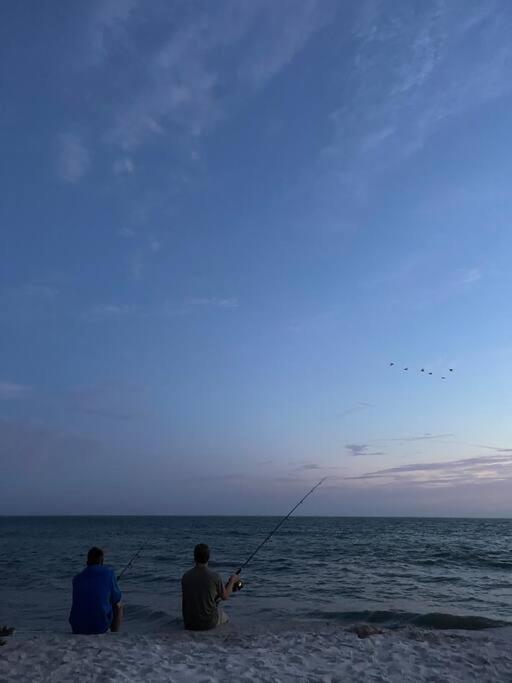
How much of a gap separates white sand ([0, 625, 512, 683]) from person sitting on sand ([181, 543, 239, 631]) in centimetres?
47

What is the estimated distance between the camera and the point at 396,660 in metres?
6.34

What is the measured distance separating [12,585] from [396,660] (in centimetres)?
1415

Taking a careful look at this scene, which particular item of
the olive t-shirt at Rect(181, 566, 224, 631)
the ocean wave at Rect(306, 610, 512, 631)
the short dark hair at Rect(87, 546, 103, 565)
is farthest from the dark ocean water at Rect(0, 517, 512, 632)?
the short dark hair at Rect(87, 546, 103, 565)

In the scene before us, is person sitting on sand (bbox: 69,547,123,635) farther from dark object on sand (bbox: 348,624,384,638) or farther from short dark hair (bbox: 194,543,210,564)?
dark object on sand (bbox: 348,624,384,638)

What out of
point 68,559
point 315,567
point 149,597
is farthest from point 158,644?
point 68,559

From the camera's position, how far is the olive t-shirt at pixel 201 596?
8141 mm

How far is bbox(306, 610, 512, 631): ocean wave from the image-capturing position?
35.4ft

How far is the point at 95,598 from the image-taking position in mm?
7602

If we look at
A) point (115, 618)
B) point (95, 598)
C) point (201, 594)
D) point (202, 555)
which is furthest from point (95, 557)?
point (201, 594)

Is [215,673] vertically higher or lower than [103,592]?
lower

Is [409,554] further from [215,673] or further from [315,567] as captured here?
[215,673]

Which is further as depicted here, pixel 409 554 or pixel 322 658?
pixel 409 554

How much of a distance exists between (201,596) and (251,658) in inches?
79.9

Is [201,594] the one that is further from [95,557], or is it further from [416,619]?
[416,619]
